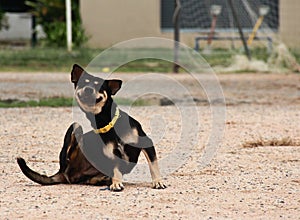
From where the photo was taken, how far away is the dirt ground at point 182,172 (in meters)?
5.40

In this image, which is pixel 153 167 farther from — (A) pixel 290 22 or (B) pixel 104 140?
(A) pixel 290 22

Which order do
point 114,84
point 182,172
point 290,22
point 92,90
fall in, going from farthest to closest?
point 290,22 → point 182,172 → point 114,84 → point 92,90

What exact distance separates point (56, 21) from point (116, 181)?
18.9m

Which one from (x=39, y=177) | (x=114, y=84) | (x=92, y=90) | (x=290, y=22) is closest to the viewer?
(x=92, y=90)

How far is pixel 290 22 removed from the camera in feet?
78.3

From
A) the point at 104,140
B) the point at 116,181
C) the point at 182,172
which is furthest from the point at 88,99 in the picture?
the point at 182,172

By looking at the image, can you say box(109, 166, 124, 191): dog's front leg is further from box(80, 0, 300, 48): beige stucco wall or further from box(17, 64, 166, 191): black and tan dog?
box(80, 0, 300, 48): beige stucco wall

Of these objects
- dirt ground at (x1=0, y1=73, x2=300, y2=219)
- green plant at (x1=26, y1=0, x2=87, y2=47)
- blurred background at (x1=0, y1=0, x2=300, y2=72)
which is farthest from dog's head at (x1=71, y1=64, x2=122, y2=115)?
green plant at (x1=26, y1=0, x2=87, y2=47)

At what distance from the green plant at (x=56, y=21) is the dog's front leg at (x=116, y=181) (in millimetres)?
17743

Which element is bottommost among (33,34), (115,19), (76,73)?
(33,34)

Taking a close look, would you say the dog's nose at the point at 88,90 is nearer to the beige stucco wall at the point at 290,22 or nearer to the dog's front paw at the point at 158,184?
the dog's front paw at the point at 158,184

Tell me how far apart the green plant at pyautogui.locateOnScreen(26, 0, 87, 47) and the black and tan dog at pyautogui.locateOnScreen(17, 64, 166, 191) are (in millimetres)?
17567

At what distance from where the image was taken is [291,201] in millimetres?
5723

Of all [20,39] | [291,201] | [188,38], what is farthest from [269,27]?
[291,201]
